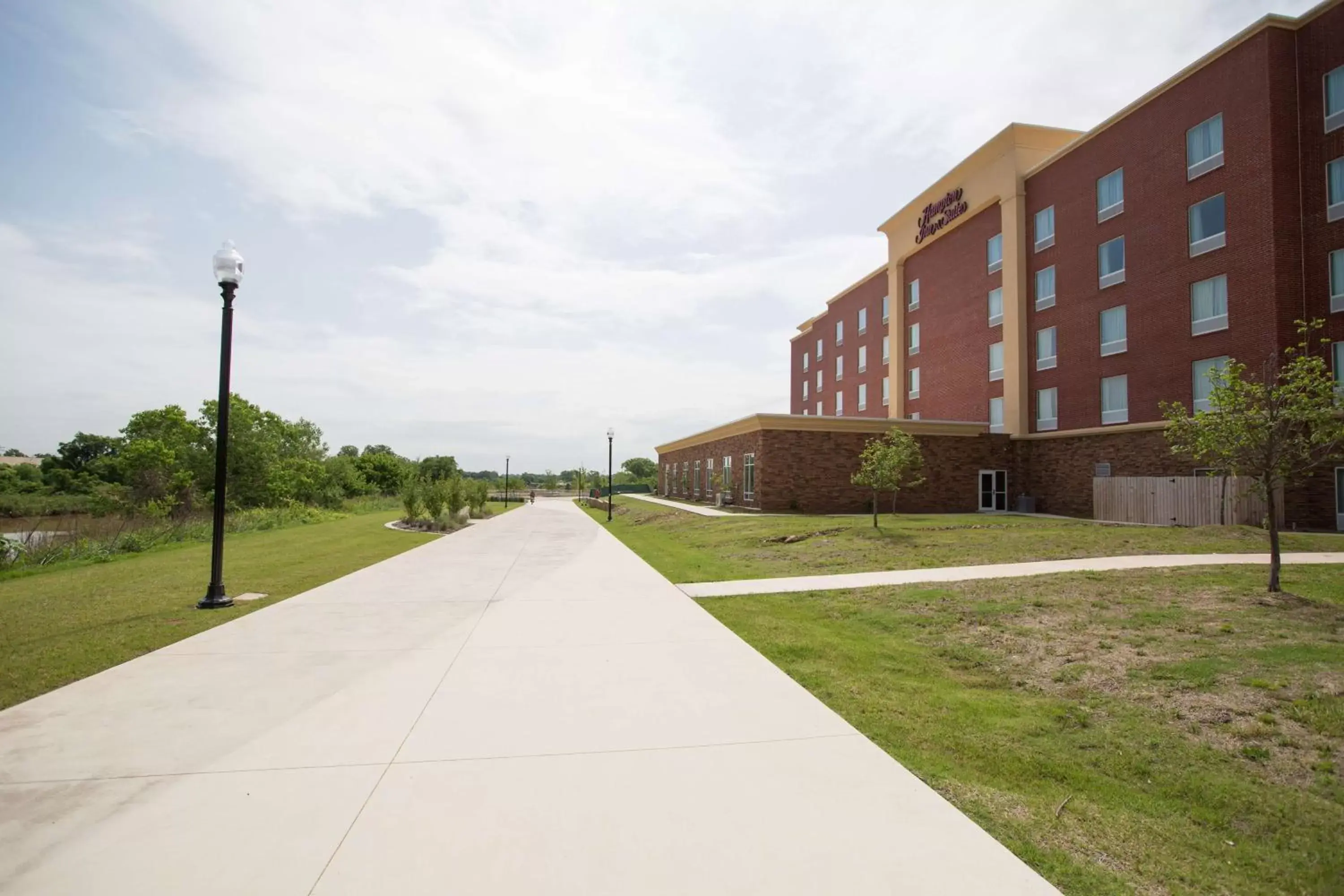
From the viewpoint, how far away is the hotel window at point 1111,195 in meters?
27.7

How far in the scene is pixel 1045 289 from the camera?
31984 mm

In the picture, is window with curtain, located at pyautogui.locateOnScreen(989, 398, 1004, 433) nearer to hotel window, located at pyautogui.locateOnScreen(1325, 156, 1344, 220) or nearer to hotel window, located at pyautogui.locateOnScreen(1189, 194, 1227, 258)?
hotel window, located at pyautogui.locateOnScreen(1189, 194, 1227, 258)

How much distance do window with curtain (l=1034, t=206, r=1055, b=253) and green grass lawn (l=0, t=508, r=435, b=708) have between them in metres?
31.4

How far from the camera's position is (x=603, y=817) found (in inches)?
140

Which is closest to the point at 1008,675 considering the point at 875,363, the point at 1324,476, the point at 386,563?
the point at 386,563

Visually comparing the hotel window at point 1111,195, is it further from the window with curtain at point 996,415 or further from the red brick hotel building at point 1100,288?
the window with curtain at point 996,415

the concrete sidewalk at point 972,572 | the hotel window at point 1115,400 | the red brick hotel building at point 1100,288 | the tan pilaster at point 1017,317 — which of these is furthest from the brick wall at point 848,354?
the concrete sidewalk at point 972,572

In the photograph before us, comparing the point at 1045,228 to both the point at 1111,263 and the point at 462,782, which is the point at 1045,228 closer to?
the point at 1111,263

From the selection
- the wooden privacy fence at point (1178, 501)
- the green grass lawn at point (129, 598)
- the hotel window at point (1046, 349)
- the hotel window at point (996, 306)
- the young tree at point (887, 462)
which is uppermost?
the hotel window at point (996, 306)

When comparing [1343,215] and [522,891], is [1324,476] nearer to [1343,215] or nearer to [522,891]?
[1343,215]

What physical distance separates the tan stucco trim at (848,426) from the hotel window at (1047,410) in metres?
2.36

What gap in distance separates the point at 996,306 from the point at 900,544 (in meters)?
23.7

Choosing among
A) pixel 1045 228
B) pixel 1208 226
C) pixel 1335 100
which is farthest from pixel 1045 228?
pixel 1335 100

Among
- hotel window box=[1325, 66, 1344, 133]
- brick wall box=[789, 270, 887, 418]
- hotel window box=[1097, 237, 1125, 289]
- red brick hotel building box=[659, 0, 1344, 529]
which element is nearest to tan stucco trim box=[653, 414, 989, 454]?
red brick hotel building box=[659, 0, 1344, 529]
